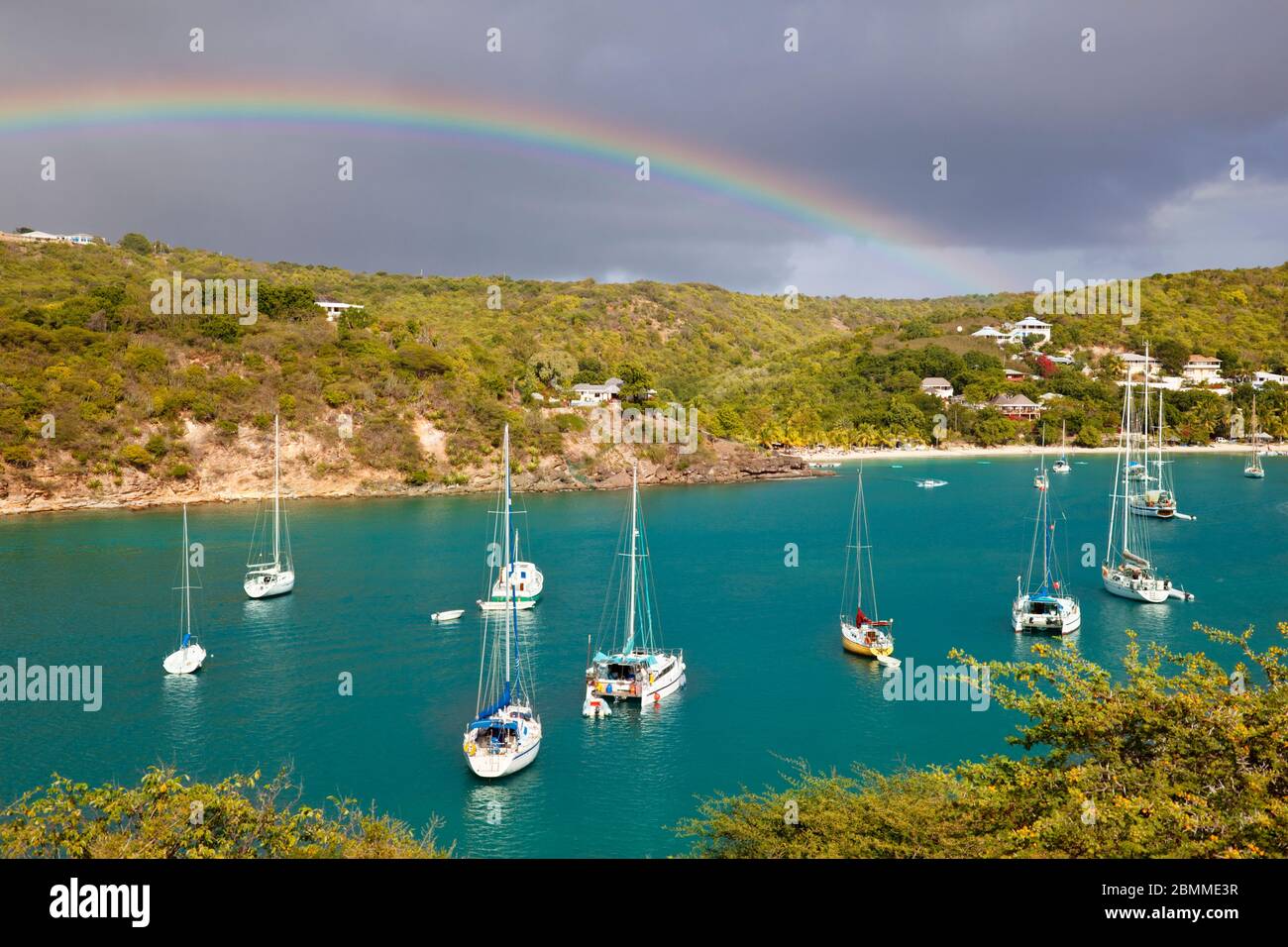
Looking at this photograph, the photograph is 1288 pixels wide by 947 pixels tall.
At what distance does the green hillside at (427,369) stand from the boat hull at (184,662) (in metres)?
59.2

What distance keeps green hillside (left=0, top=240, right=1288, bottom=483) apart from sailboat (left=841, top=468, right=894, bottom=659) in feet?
171

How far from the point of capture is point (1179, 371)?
6752 inches

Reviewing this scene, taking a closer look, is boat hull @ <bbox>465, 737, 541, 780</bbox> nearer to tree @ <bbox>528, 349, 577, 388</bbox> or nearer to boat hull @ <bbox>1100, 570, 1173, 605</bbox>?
boat hull @ <bbox>1100, 570, 1173, 605</bbox>

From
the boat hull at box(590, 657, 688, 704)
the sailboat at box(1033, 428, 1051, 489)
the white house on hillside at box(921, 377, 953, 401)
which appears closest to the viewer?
the boat hull at box(590, 657, 688, 704)

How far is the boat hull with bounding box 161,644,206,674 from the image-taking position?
39.9m

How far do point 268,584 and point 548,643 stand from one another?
A: 769 inches

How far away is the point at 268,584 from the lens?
53125mm

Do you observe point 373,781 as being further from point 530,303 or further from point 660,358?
point 530,303

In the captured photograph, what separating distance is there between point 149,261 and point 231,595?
121 metres

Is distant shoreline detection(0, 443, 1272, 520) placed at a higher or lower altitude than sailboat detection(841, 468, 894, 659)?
higher

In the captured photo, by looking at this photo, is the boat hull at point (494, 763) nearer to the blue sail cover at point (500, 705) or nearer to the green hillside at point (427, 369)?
the blue sail cover at point (500, 705)

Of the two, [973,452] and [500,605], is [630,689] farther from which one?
[973,452]

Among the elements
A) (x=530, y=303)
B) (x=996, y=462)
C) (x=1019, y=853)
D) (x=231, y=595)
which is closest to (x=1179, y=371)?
(x=996, y=462)

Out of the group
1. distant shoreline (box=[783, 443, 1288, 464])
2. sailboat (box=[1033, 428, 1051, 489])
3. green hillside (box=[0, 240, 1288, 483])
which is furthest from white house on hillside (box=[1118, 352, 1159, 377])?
sailboat (box=[1033, 428, 1051, 489])
